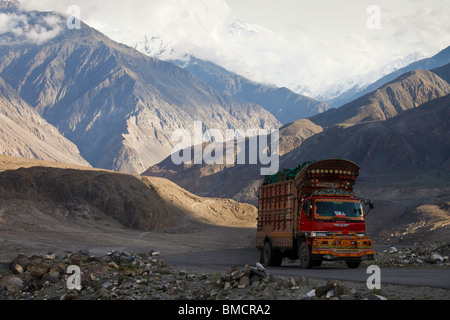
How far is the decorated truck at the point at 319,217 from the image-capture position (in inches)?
774

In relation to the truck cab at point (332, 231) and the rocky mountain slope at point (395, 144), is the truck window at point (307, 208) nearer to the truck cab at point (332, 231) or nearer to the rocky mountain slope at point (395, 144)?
the truck cab at point (332, 231)

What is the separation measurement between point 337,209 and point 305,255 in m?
2.05

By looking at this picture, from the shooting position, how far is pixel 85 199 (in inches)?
2525

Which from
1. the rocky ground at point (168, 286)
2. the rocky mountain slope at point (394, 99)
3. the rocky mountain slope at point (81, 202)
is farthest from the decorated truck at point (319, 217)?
the rocky mountain slope at point (394, 99)

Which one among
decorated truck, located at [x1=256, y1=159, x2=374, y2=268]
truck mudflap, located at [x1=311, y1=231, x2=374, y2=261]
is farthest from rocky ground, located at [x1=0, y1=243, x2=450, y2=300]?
decorated truck, located at [x1=256, y1=159, x2=374, y2=268]

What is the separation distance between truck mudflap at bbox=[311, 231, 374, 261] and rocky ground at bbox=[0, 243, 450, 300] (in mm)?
2863

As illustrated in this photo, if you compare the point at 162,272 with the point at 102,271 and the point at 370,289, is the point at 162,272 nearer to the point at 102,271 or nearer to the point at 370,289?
the point at 102,271

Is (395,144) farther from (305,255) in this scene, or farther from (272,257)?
(305,255)

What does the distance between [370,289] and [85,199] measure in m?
55.1

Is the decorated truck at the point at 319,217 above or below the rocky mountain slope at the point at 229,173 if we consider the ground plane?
below

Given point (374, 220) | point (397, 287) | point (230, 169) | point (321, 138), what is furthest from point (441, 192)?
point (397, 287)

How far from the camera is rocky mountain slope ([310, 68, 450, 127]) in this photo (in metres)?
175

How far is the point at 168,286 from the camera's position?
16016 millimetres

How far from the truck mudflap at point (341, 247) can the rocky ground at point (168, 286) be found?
113 inches
